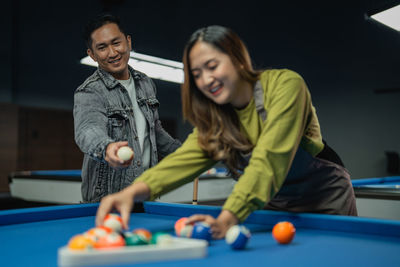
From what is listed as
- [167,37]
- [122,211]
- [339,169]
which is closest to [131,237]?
[122,211]

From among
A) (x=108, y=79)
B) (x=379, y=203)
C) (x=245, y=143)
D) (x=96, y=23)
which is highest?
(x=96, y=23)

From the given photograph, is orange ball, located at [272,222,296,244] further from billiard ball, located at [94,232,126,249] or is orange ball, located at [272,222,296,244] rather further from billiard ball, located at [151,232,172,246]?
billiard ball, located at [94,232,126,249]

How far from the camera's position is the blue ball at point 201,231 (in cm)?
127

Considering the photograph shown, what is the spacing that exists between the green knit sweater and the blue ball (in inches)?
4.5

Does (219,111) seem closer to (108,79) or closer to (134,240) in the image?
(134,240)

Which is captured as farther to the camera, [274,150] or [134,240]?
[274,150]

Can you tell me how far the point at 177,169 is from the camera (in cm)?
165

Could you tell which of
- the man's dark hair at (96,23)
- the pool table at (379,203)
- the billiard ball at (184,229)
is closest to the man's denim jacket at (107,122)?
the man's dark hair at (96,23)

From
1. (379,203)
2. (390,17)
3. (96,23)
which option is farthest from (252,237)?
(390,17)

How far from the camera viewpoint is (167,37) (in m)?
11.2

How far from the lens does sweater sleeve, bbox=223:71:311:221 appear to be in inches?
53.6

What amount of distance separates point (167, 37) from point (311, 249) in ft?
34.5

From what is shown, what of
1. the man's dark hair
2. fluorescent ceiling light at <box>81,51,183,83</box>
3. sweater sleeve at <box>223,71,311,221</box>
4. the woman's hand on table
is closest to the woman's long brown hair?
sweater sleeve at <box>223,71,311,221</box>

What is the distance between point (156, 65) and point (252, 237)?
3.66 meters
